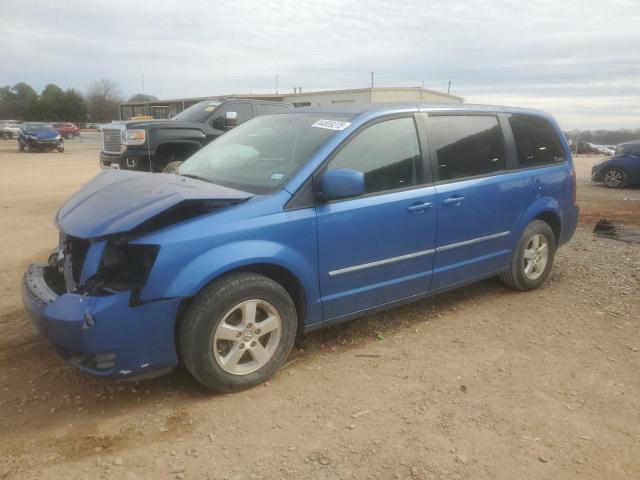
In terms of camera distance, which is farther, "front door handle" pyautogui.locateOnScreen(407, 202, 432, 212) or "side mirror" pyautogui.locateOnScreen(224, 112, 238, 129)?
"side mirror" pyautogui.locateOnScreen(224, 112, 238, 129)

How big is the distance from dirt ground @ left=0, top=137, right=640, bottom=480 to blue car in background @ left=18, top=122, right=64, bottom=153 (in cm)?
2915

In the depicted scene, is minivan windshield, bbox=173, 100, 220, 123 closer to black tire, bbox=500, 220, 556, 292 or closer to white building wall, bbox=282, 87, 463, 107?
black tire, bbox=500, 220, 556, 292

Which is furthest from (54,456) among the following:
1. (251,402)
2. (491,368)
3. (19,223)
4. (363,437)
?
(19,223)

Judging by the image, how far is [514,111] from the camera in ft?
16.2

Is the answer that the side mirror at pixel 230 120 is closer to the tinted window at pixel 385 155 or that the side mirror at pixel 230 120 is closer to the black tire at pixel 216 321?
the tinted window at pixel 385 155

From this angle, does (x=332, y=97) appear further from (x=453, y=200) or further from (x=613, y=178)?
(x=453, y=200)

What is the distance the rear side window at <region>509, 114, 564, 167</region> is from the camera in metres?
4.85

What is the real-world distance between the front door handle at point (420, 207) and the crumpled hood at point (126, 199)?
1225mm

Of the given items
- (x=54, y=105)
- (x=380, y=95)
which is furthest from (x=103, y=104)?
(x=380, y=95)

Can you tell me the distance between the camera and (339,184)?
3.36 m

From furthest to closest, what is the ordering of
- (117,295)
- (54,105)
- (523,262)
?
1. (54,105)
2. (523,262)
3. (117,295)

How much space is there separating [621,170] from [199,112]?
37.6 feet

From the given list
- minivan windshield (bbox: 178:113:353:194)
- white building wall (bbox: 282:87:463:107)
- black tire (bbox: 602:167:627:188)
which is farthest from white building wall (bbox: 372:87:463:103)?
minivan windshield (bbox: 178:113:353:194)

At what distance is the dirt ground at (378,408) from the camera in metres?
2.60
